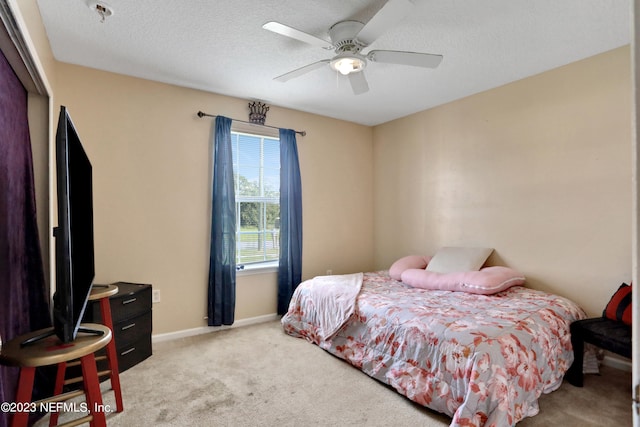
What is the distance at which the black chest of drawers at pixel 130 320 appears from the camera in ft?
8.43

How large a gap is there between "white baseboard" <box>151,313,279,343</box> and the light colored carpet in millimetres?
324

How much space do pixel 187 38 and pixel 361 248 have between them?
3.25 meters

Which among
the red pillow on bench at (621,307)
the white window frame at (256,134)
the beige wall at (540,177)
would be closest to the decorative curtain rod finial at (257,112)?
the white window frame at (256,134)

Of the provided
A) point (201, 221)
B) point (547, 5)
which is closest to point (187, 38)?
point (201, 221)

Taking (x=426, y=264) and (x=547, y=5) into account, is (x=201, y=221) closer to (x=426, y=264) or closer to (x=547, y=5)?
(x=426, y=264)

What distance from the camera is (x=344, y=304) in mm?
2896

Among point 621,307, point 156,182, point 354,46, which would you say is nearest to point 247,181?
point 156,182

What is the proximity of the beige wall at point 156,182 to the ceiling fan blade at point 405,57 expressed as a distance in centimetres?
191

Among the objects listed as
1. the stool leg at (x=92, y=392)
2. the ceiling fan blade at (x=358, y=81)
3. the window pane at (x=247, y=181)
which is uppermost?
the ceiling fan blade at (x=358, y=81)

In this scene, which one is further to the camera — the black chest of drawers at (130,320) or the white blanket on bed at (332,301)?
the white blanket on bed at (332,301)

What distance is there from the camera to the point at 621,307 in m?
2.32

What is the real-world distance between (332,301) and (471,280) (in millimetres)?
1209

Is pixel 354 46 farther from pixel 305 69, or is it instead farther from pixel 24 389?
pixel 24 389

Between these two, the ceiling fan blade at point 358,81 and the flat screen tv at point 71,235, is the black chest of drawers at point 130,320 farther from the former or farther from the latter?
the ceiling fan blade at point 358,81
